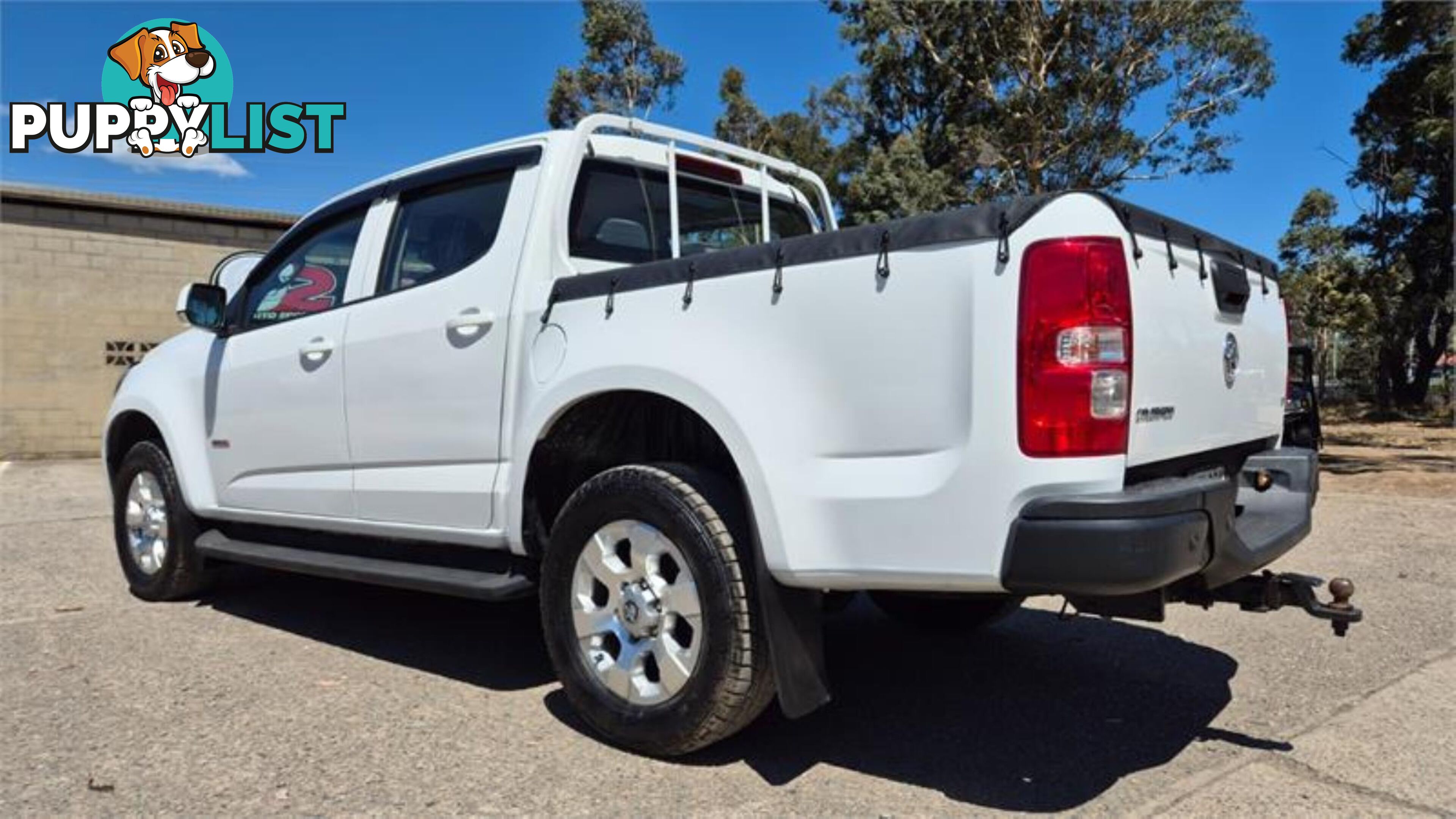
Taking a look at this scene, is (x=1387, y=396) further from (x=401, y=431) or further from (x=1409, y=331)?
(x=401, y=431)

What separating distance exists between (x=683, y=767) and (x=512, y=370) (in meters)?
1.41

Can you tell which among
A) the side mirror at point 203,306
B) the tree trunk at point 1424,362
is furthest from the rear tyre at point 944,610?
the tree trunk at point 1424,362

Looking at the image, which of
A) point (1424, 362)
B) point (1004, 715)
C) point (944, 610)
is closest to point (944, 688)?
point (1004, 715)

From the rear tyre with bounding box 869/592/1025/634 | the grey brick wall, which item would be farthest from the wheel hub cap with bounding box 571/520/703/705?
the grey brick wall

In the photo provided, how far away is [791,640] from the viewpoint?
281cm

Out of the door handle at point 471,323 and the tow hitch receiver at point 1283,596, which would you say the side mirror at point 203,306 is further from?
the tow hitch receiver at point 1283,596

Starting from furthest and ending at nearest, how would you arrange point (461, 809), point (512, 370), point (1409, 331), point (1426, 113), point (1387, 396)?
point (1387, 396)
point (1409, 331)
point (1426, 113)
point (512, 370)
point (461, 809)

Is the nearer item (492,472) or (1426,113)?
(492,472)

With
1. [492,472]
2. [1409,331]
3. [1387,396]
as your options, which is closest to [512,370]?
[492,472]

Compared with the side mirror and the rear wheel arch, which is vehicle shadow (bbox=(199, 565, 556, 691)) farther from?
the side mirror

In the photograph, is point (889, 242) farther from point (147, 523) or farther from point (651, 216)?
point (147, 523)

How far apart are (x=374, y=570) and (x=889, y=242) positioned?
96.1 inches

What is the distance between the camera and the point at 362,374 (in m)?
3.99

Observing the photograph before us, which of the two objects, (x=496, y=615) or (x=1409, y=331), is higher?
(x=1409, y=331)
